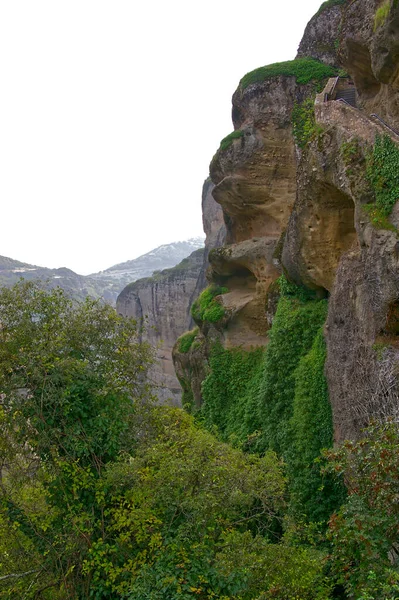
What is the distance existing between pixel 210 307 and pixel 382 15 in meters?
13.8

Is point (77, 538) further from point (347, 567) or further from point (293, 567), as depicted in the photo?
point (347, 567)

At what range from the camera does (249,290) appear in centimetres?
2359

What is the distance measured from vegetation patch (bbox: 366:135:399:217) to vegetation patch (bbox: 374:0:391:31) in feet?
10.2

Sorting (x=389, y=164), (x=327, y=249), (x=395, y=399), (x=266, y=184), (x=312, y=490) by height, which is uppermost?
(x=266, y=184)

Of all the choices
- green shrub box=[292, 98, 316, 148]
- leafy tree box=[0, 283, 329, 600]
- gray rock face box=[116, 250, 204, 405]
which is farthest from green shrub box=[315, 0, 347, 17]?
gray rock face box=[116, 250, 204, 405]

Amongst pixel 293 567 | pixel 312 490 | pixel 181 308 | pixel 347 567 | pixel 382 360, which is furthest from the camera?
pixel 181 308

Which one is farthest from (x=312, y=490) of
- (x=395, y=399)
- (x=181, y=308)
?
(x=181, y=308)

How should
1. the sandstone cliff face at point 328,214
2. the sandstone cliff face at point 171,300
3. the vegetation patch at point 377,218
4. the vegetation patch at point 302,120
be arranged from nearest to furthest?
1. the vegetation patch at point 377,218
2. the sandstone cliff face at point 328,214
3. the vegetation patch at point 302,120
4. the sandstone cliff face at point 171,300

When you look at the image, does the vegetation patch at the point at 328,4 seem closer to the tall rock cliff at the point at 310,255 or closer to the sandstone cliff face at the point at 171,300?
the tall rock cliff at the point at 310,255

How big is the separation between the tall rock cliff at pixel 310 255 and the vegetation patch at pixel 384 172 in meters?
0.03

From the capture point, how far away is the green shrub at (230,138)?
2150cm

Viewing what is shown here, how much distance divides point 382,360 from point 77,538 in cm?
698

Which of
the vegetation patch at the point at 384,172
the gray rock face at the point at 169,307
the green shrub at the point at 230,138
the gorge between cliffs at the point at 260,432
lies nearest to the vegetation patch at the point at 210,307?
the gorge between cliffs at the point at 260,432

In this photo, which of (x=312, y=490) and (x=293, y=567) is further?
(x=312, y=490)
